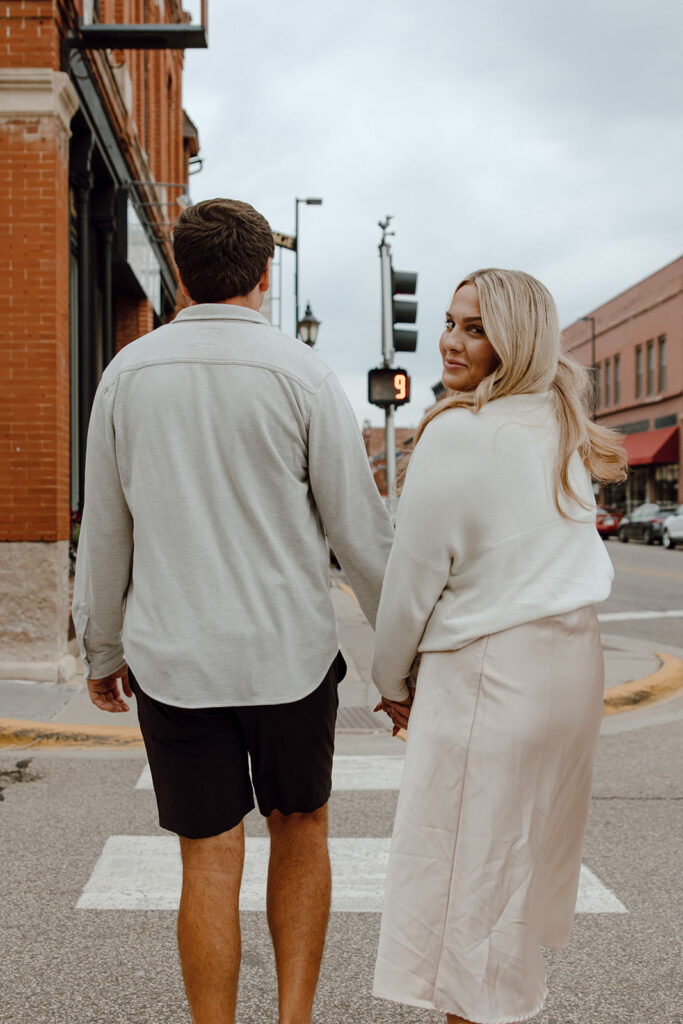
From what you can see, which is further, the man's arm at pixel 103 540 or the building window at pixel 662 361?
the building window at pixel 662 361

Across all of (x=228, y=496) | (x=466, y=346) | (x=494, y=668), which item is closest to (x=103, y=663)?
(x=228, y=496)

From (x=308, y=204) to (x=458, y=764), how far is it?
25.3 m

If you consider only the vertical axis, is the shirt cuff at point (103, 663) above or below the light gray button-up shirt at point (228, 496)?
below

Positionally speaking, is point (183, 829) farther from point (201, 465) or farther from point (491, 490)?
point (491, 490)

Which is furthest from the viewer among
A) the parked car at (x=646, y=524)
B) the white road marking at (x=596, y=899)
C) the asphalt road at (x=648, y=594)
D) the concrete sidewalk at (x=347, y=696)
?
the parked car at (x=646, y=524)

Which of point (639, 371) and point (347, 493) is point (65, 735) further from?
point (639, 371)

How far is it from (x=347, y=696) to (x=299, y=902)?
519 cm

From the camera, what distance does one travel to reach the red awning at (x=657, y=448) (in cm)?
4216

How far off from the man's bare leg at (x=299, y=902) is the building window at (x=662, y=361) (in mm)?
44415

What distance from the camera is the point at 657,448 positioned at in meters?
42.6

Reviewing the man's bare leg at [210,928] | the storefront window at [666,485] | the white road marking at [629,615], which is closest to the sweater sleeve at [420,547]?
the man's bare leg at [210,928]

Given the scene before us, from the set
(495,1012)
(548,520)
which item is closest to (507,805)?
(495,1012)

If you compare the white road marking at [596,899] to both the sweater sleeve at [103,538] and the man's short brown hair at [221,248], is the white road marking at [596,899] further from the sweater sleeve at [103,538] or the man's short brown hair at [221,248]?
the man's short brown hair at [221,248]

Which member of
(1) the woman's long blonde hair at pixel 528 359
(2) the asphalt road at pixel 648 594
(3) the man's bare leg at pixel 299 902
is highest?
(1) the woman's long blonde hair at pixel 528 359
